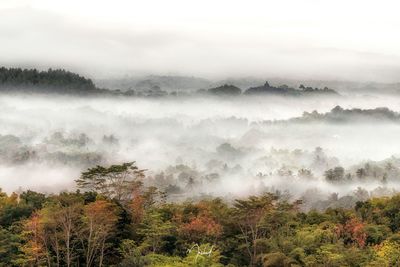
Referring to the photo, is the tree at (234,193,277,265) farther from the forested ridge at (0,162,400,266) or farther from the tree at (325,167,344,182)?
the tree at (325,167,344,182)

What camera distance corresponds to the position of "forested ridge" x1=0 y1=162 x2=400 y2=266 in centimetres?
5353

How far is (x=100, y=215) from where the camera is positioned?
56.2 metres

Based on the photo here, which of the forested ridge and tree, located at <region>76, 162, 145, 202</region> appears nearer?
the forested ridge

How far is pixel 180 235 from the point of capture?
60.8 metres

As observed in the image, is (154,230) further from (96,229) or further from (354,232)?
(354,232)

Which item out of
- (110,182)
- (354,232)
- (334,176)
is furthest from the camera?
(334,176)

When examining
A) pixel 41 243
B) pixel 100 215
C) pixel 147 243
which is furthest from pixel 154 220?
pixel 41 243

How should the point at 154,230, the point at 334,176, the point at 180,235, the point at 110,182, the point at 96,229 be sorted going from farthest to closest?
the point at 334,176 → the point at 110,182 → the point at 180,235 → the point at 154,230 → the point at 96,229

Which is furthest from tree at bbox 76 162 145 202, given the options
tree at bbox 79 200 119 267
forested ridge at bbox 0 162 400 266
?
tree at bbox 79 200 119 267

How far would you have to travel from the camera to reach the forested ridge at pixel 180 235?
53.5 metres

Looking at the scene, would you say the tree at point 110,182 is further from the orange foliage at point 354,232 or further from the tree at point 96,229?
the orange foliage at point 354,232

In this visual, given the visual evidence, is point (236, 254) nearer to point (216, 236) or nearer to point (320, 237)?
point (216, 236)

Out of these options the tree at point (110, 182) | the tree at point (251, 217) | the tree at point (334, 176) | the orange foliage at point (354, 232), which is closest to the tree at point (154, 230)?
the tree at point (251, 217)

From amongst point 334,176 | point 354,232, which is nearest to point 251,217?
point 354,232
